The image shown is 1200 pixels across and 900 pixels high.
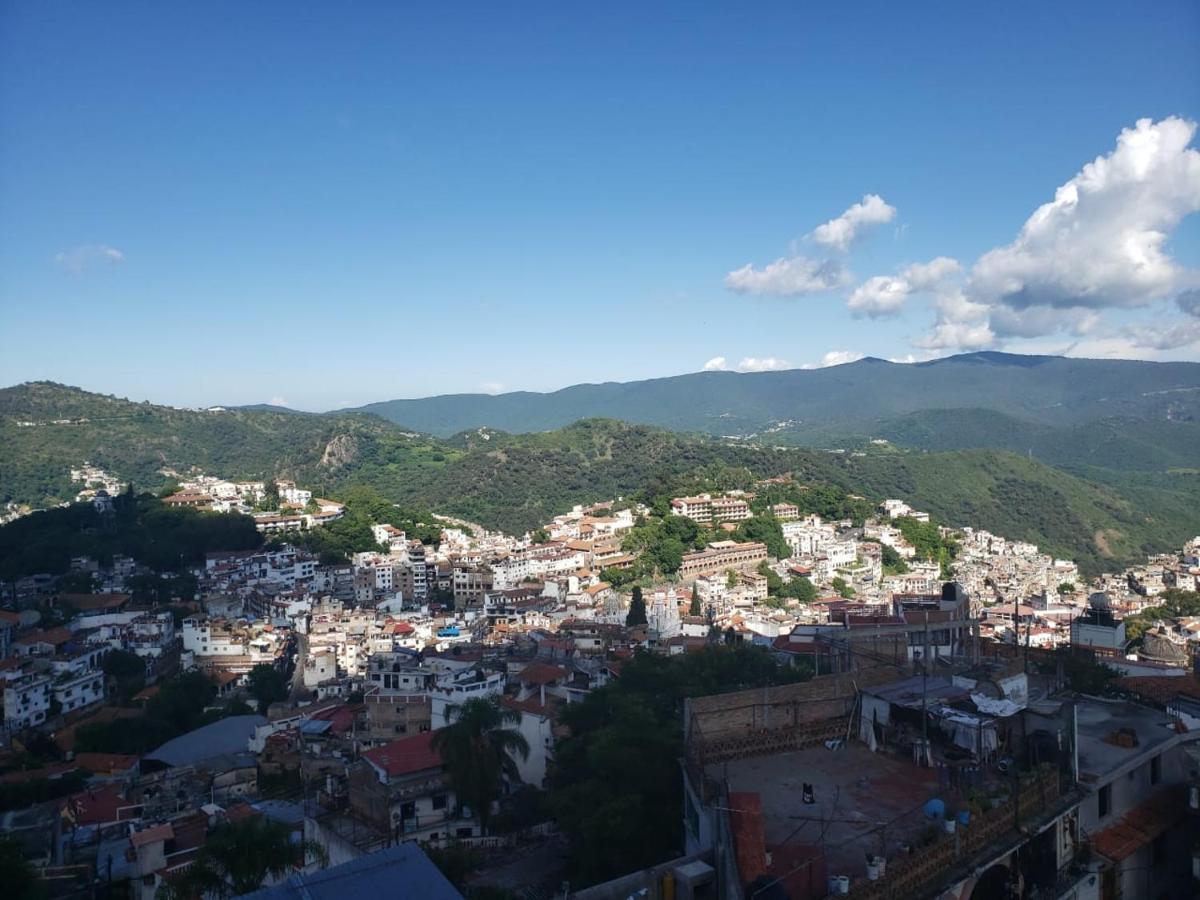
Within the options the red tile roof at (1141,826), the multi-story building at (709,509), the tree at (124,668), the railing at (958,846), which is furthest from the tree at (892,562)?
the railing at (958,846)

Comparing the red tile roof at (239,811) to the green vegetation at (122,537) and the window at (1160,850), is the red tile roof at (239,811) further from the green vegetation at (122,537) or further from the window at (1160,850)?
the green vegetation at (122,537)

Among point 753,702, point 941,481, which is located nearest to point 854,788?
point 753,702

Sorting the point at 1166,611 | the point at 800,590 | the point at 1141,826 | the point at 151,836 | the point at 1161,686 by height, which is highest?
the point at 1141,826

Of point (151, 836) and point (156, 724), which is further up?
point (151, 836)

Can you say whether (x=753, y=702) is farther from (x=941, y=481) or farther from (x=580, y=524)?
(x=941, y=481)

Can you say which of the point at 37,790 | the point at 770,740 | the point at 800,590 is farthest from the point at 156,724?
the point at 800,590

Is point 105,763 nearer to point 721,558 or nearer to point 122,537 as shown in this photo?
point 122,537

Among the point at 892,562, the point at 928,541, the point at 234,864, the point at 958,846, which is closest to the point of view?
the point at 958,846
